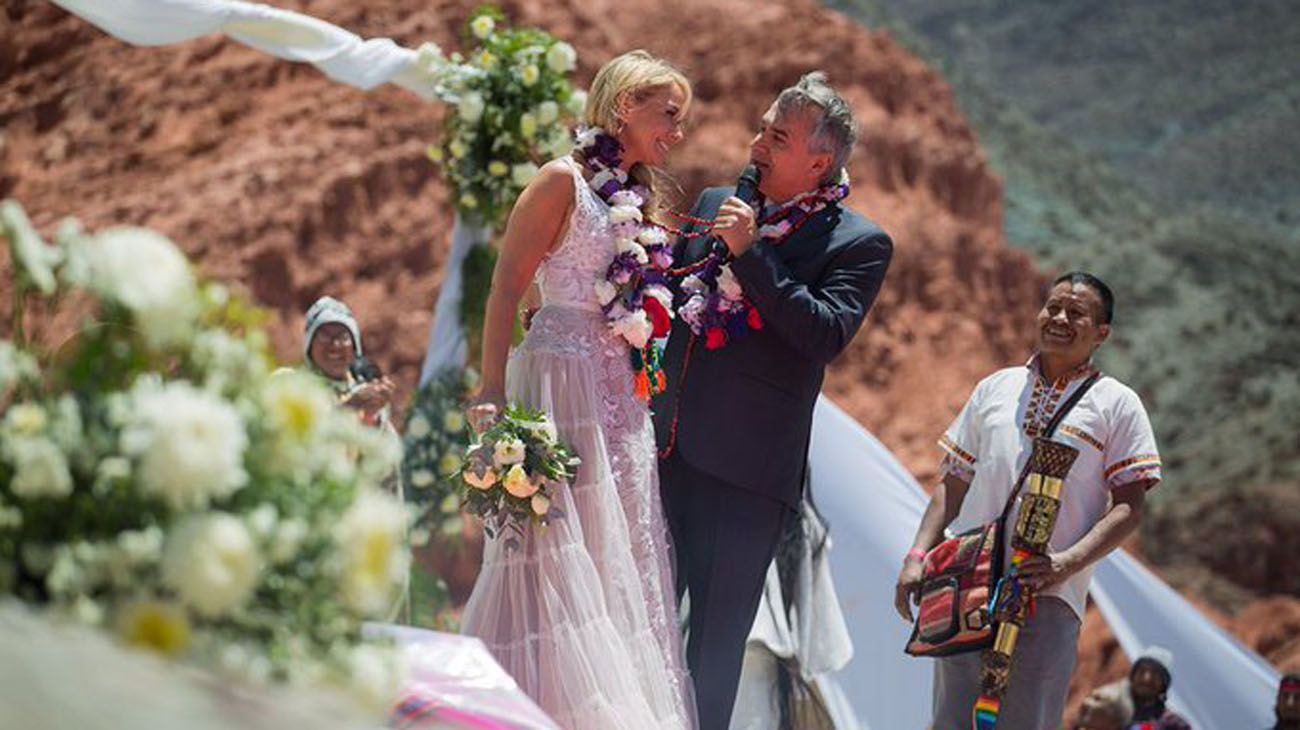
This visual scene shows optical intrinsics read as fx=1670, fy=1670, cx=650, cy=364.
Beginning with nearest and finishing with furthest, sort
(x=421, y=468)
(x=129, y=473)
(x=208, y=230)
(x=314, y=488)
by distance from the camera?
(x=129, y=473), (x=314, y=488), (x=421, y=468), (x=208, y=230)

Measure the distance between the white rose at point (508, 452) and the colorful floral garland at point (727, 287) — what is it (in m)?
0.71

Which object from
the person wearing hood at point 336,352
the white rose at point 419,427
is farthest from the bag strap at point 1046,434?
the white rose at point 419,427

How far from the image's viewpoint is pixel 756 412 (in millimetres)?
4500

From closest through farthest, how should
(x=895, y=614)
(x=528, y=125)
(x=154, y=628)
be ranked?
(x=154, y=628) → (x=895, y=614) → (x=528, y=125)

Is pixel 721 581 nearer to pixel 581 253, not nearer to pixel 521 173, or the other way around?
pixel 581 253

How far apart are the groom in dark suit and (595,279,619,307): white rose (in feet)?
1.27

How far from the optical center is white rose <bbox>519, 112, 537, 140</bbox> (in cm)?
745

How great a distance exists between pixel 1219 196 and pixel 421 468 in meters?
19.6

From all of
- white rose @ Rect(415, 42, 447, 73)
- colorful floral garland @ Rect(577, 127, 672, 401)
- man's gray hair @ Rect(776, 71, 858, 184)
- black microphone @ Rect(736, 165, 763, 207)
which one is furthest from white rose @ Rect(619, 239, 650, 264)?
white rose @ Rect(415, 42, 447, 73)

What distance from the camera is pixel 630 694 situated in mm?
4090

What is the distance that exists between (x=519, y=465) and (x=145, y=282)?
1.93m

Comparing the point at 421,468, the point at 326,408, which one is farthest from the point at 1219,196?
the point at 326,408

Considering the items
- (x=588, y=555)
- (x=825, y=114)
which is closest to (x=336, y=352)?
(x=588, y=555)

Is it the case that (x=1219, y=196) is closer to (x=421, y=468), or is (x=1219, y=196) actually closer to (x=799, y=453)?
(x=421, y=468)
